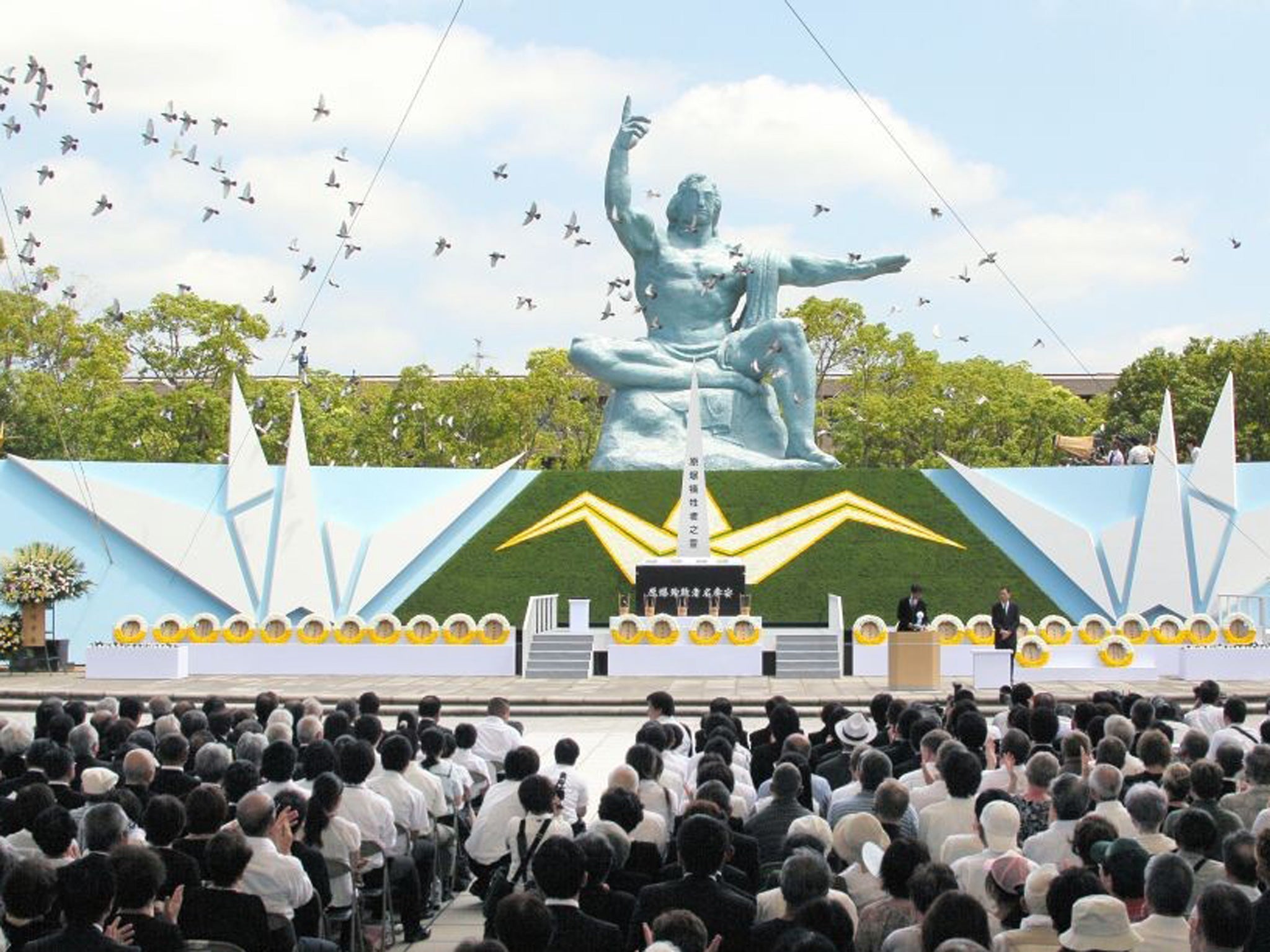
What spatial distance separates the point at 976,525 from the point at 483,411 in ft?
113

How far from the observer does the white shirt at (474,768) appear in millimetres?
11070

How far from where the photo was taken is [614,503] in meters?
36.3

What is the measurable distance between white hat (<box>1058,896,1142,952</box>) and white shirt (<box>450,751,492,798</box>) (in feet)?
20.3

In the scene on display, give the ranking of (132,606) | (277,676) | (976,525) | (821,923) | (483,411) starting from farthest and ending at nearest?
(483,411)
(976,525)
(132,606)
(277,676)
(821,923)

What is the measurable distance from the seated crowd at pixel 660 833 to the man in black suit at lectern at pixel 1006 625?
1262 centimetres

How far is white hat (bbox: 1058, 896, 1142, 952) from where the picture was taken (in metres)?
5.34

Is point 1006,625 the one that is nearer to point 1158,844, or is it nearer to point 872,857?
point 1158,844

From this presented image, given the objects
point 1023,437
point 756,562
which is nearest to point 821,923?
point 756,562

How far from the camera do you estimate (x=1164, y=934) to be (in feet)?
18.5

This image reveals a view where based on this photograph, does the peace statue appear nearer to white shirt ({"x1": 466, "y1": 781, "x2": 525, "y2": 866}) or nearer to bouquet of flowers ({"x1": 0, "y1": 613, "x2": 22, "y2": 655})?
bouquet of flowers ({"x1": 0, "y1": 613, "x2": 22, "y2": 655})

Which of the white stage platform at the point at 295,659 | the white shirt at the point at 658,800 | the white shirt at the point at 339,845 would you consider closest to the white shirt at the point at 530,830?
the white shirt at the point at 658,800

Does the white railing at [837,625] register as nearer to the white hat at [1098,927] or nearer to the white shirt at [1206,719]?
the white shirt at [1206,719]

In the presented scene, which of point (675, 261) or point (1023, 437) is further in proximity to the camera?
point (1023, 437)

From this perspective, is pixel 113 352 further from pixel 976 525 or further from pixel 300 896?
pixel 300 896
